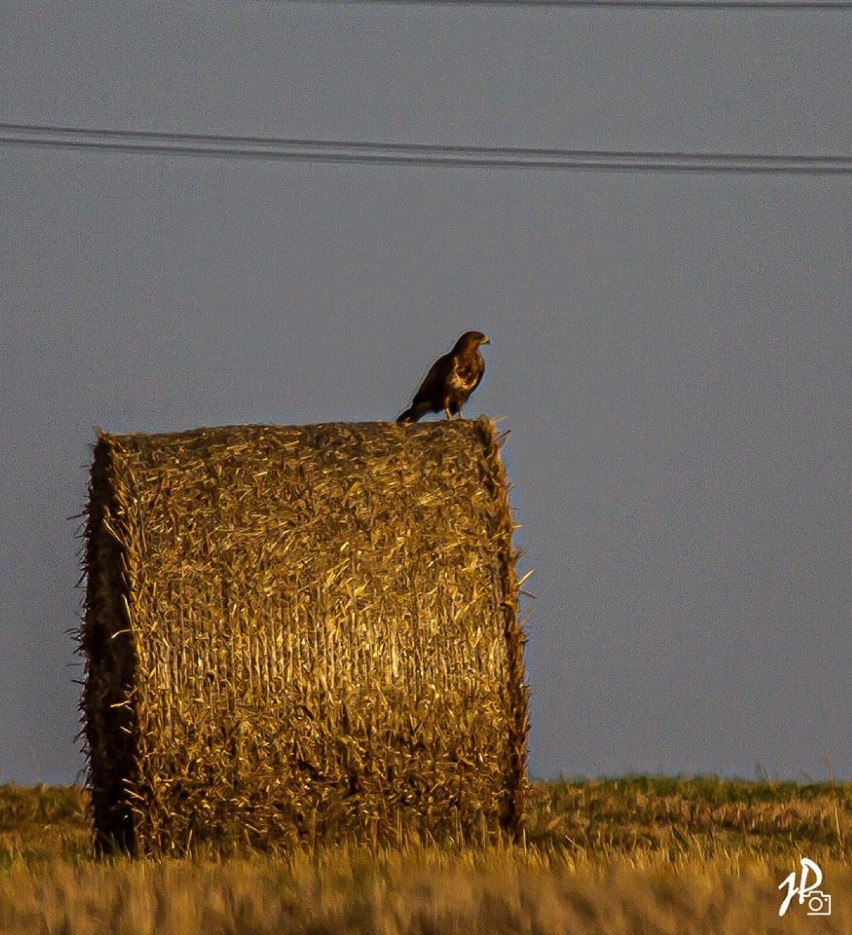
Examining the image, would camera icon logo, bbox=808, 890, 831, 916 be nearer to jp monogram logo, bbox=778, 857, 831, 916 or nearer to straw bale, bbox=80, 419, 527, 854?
jp monogram logo, bbox=778, 857, 831, 916

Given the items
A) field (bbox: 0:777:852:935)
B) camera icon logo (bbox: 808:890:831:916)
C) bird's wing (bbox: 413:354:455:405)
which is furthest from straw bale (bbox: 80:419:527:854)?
camera icon logo (bbox: 808:890:831:916)

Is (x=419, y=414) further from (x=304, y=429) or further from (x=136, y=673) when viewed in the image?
(x=136, y=673)

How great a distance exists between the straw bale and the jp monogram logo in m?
1.68

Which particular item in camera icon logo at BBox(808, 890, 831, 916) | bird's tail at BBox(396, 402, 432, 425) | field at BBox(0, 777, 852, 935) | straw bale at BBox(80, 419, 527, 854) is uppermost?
bird's tail at BBox(396, 402, 432, 425)

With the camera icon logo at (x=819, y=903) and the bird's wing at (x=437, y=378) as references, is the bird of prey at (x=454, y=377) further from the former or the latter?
the camera icon logo at (x=819, y=903)

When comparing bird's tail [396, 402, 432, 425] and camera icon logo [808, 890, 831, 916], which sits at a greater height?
bird's tail [396, 402, 432, 425]

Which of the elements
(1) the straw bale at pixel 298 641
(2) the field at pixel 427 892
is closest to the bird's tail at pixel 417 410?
(1) the straw bale at pixel 298 641

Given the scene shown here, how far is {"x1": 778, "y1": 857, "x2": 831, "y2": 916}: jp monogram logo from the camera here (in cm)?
445

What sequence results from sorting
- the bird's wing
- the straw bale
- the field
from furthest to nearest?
the bird's wing, the straw bale, the field

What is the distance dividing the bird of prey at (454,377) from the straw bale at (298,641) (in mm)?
1343


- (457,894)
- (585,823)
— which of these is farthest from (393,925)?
(585,823)

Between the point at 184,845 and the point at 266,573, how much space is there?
3.27 feet

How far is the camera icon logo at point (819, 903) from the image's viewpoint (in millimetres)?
4402

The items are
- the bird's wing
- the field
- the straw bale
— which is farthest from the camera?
the bird's wing
